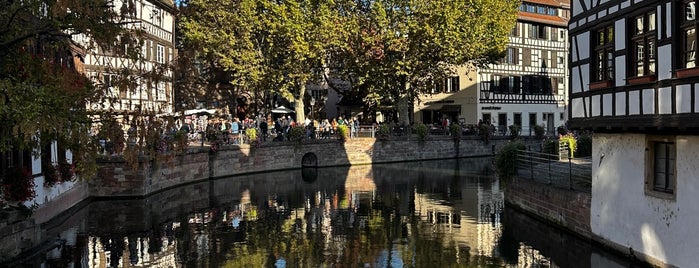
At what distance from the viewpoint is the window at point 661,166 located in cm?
1352

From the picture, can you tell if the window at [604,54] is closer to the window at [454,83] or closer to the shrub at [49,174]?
the shrub at [49,174]

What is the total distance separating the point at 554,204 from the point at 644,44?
19.3ft

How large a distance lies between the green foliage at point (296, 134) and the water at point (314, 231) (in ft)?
30.8

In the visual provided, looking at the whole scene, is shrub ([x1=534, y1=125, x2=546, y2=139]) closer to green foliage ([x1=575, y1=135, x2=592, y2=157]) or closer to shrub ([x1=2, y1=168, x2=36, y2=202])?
green foliage ([x1=575, y1=135, x2=592, y2=157])

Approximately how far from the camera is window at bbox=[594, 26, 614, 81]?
620 inches

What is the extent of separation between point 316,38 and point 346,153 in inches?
298

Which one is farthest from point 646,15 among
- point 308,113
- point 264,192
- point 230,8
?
point 308,113

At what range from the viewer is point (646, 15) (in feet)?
46.3

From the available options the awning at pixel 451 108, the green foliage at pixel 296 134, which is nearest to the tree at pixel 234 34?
the green foliage at pixel 296 134

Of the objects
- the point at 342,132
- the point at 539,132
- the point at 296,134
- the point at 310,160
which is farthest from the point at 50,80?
the point at 539,132

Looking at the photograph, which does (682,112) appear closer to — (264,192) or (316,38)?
(264,192)

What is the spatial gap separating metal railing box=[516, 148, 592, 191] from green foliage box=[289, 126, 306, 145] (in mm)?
19775

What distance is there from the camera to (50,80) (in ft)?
39.3

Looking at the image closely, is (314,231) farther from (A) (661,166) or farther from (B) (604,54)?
(A) (661,166)
